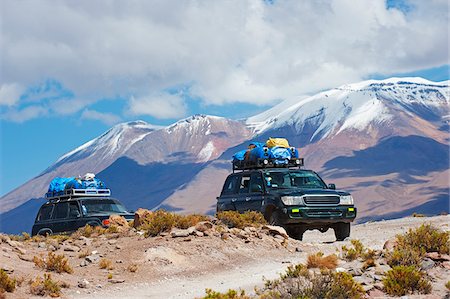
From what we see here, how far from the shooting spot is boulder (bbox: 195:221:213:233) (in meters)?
15.8

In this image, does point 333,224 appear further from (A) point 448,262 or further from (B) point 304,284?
(B) point 304,284

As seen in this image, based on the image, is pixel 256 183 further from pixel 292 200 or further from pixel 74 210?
pixel 74 210

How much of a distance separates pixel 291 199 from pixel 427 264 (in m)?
Answer: 6.06

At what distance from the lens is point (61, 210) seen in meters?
20.0

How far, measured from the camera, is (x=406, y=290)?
9828 millimetres

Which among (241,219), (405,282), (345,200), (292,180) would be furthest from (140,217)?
(405,282)

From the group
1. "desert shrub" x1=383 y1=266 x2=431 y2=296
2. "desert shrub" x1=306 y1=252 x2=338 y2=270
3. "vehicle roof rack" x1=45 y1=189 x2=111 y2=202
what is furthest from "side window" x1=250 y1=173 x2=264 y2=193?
"desert shrub" x1=383 y1=266 x2=431 y2=296

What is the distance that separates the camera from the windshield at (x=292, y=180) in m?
18.1

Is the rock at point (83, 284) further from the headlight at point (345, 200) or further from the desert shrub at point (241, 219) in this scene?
the headlight at point (345, 200)

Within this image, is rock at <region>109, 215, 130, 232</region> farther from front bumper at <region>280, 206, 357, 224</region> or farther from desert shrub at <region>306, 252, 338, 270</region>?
desert shrub at <region>306, 252, 338, 270</region>

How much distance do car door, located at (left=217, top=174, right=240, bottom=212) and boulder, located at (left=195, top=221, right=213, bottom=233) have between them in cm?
284

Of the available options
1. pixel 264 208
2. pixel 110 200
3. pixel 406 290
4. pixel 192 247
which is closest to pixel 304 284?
pixel 406 290

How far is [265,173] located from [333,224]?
237 centimetres

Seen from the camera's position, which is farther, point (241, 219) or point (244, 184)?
point (244, 184)
